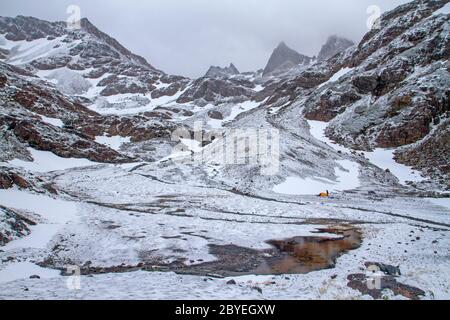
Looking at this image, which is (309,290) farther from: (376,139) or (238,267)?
(376,139)

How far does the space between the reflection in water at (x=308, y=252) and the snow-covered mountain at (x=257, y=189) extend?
156mm

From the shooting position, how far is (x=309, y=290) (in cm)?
1268

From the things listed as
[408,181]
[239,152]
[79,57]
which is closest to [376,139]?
[408,181]

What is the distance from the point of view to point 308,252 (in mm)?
18828

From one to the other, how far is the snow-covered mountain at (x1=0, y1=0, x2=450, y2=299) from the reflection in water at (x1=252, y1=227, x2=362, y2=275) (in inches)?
6.2

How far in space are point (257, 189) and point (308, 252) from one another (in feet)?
83.0

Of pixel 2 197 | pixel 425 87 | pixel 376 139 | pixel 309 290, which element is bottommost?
pixel 309 290

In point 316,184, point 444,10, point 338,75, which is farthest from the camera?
point 338,75

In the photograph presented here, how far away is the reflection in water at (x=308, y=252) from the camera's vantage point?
1591cm

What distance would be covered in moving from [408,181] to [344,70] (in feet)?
218

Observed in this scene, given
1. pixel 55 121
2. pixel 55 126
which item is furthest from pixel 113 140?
pixel 55 126

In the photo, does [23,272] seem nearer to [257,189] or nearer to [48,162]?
[257,189]

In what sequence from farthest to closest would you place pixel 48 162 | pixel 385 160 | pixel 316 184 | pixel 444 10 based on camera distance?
pixel 444 10
pixel 385 160
pixel 48 162
pixel 316 184
